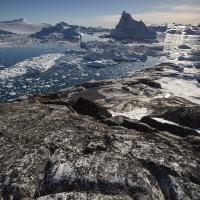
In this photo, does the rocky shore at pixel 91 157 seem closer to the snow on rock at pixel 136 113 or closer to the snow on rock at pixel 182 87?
the snow on rock at pixel 136 113

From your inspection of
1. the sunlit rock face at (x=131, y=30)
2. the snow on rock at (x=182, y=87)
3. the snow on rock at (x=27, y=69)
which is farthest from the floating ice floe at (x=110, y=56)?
the sunlit rock face at (x=131, y=30)

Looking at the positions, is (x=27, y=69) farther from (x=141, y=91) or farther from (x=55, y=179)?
(x=55, y=179)

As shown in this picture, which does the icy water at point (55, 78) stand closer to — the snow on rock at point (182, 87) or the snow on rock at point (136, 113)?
the snow on rock at point (182, 87)

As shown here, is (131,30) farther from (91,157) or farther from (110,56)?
(91,157)

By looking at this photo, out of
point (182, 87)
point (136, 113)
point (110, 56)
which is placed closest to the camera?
point (136, 113)

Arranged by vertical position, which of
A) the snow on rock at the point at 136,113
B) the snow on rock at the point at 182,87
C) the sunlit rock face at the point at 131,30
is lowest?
the sunlit rock face at the point at 131,30

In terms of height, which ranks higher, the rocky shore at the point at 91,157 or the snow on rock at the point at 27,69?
the rocky shore at the point at 91,157

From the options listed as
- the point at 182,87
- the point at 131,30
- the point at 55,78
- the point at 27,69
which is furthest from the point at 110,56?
the point at 131,30

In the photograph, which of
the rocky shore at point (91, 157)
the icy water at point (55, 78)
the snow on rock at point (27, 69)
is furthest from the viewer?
the snow on rock at point (27, 69)

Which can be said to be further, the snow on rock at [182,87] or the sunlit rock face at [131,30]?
the sunlit rock face at [131,30]

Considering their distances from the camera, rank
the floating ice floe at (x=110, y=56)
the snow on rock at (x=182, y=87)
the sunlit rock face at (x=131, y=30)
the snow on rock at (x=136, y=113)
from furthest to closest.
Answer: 1. the sunlit rock face at (x=131, y=30)
2. the floating ice floe at (x=110, y=56)
3. the snow on rock at (x=182, y=87)
4. the snow on rock at (x=136, y=113)

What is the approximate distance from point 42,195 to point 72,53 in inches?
4774

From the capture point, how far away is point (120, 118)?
1738 cm

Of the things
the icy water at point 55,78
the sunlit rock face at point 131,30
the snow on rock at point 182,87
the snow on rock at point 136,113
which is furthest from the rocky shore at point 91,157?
the sunlit rock face at point 131,30
